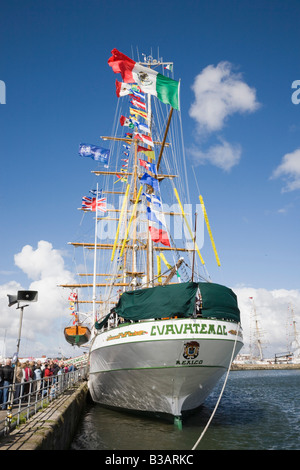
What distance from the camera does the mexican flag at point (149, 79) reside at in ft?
52.7

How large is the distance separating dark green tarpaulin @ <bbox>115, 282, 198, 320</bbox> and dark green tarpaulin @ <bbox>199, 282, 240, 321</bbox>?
0.57 meters

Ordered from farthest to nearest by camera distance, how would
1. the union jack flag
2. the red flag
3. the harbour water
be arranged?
1. the union jack flag
2. the red flag
3. the harbour water

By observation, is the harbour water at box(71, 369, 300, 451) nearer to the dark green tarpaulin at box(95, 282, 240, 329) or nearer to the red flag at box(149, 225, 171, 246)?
the dark green tarpaulin at box(95, 282, 240, 329)

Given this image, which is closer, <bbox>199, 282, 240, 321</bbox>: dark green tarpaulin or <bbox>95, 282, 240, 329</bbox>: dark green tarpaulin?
<bbox>95, 282, 240, 329</bbox>: dark green tarpaulin

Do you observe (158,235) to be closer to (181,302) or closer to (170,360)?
(181,302)

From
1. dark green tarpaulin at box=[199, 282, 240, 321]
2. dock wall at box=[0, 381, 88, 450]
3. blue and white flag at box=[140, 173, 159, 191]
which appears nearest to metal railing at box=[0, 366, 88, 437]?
dock wall at box=[0, 381, 88, 450]

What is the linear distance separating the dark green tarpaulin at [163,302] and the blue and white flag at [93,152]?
1387 centimetres

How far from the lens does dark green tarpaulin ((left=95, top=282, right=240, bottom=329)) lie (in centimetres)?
1343

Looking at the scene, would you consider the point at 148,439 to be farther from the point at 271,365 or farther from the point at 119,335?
the point at 271,365

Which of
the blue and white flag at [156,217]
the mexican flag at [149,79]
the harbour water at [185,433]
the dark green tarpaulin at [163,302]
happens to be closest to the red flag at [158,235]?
the blue and white flag at [156,217]

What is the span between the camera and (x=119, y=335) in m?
14.9

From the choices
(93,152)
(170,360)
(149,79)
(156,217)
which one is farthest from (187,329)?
(93,152)
